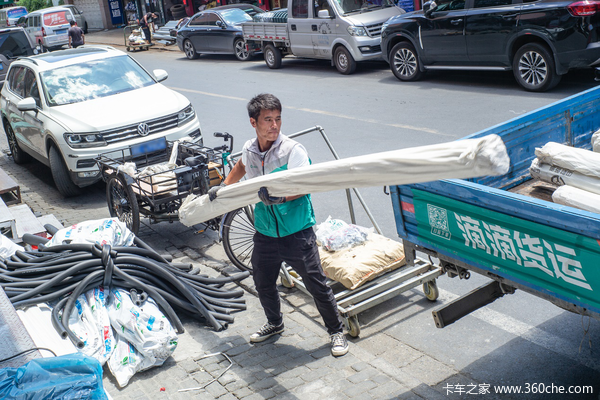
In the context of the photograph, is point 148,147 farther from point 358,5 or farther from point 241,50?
point 241,50

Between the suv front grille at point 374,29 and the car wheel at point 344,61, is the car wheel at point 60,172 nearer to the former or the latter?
the car wheel at point 344,61

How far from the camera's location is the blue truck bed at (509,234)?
2834mm

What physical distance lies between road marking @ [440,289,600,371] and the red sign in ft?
103

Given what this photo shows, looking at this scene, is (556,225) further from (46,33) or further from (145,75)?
(46,33)

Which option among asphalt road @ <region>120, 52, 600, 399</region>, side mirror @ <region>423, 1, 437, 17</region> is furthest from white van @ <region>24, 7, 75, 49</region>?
side mirror @ <region>423, 1, 437, 17</region>

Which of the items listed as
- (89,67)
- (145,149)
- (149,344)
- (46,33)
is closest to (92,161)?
(145,149)

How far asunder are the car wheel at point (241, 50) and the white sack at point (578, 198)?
17281mm

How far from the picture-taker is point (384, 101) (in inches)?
471

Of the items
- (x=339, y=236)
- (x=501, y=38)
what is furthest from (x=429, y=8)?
(x=339, y=236)

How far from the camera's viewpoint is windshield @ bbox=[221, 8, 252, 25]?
1997cm

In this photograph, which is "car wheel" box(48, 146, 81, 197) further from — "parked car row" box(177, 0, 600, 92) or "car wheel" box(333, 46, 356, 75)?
"car wheel" box(333, 46, 356, 75)

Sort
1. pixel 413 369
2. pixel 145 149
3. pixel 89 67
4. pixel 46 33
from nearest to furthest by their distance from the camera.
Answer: pixel 413 369 < pixel 145 149 < pixel 89 67 < pixel 46 33

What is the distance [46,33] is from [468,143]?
32181mm

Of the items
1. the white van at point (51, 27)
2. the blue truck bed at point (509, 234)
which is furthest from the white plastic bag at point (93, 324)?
the white van at point (51, 27)
